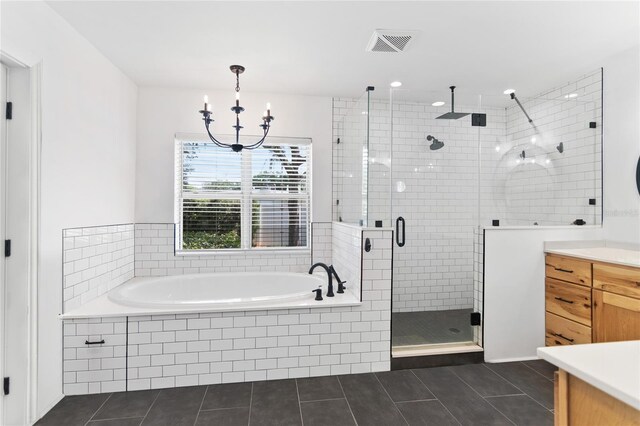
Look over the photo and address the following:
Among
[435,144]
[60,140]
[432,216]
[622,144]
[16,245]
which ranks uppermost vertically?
[435,144]

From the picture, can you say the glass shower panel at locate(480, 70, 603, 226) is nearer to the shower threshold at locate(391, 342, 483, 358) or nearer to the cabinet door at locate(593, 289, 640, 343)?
the cabinet door at locate(593, 289, 640, 343)

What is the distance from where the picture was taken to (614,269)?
2.30 m

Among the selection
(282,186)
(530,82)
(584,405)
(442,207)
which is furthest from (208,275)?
(530,82)

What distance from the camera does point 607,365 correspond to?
0.82m

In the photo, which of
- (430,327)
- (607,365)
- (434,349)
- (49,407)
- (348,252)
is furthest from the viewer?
(430,327)

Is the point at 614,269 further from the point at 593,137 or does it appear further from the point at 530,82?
the point at 530,82

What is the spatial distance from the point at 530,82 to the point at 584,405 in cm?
339

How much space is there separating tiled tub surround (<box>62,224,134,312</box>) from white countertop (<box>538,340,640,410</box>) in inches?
111

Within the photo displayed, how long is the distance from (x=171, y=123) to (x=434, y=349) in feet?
11.2

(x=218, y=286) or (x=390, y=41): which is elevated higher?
(x=390, y=41)

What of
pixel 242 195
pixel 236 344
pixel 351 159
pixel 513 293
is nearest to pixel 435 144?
pixel 351 159

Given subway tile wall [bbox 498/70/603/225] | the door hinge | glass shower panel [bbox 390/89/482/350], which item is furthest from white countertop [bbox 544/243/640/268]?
the door hinge

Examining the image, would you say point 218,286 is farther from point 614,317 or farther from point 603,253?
point 603,253

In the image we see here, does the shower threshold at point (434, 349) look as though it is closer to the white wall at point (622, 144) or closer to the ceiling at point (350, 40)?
the white wall at point (622, 144)
